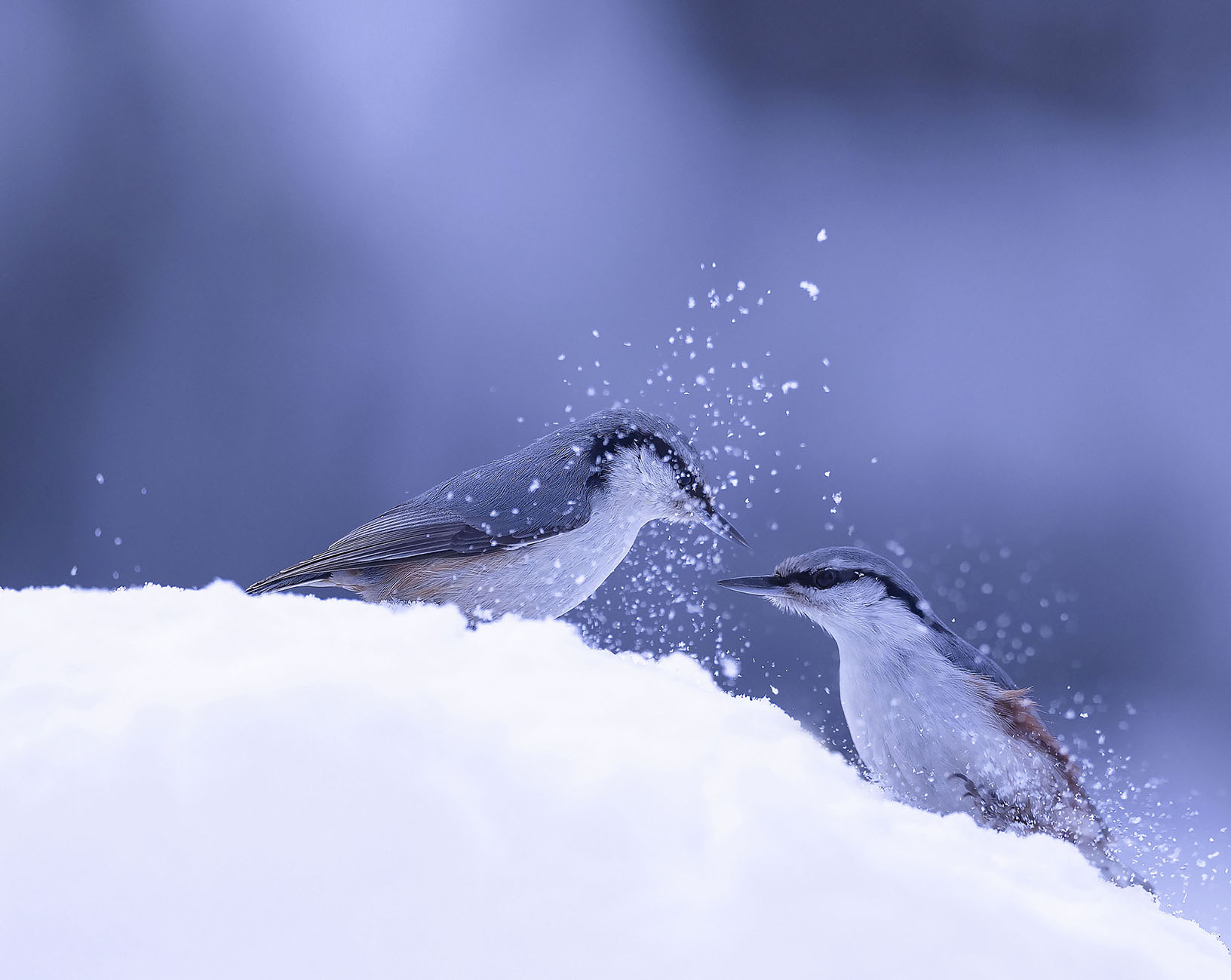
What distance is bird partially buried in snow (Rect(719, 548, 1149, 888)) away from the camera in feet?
5.61

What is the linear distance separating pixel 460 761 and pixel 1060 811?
1294 millimetres

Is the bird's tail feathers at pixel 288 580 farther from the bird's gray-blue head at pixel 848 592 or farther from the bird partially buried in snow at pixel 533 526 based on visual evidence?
the bird's gray-blue head at pixel 848 592

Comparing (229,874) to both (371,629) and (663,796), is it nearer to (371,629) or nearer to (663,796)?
(663,796)

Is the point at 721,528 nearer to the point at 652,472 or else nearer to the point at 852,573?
the point at 652,472

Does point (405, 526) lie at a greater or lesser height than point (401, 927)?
greater

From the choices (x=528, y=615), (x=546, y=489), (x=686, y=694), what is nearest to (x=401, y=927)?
(x=686, y=694)

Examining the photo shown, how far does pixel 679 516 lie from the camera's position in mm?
2484

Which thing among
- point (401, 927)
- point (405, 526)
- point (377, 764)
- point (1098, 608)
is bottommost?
point (401, 927)

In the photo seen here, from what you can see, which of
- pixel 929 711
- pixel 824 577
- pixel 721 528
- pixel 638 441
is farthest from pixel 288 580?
pixel 929 711

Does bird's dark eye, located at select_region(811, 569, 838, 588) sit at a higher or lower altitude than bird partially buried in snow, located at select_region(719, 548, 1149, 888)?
higher

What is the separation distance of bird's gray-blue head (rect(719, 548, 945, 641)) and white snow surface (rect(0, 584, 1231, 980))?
66 cm

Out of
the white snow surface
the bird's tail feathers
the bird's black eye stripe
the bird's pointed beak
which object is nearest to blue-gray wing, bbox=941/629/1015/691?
the bird's black eye stripe

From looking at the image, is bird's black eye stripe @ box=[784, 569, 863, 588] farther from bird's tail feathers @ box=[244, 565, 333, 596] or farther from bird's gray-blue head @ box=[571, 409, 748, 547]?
bird's tail feathers @ box=[244, 565, 333, 596]

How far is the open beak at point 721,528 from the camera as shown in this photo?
249 centimetres
